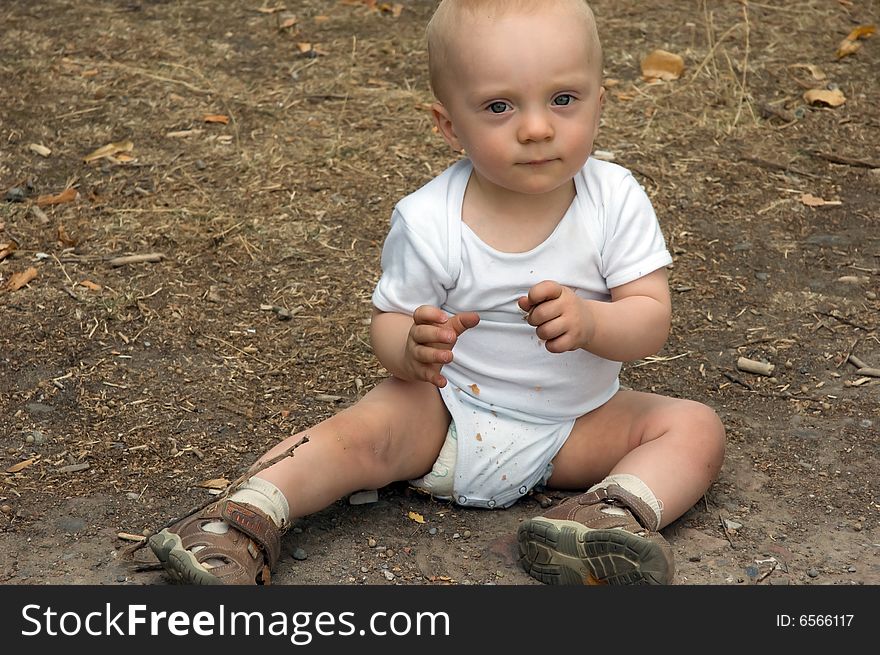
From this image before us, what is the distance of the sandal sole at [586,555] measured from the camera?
7.51 feet

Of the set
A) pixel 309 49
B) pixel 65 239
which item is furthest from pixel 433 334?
pixel 309 49

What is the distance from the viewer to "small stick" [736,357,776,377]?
10.6 feet

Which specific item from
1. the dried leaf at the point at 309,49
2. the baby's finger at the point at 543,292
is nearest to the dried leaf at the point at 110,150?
the dried leaf at the point at 309,49

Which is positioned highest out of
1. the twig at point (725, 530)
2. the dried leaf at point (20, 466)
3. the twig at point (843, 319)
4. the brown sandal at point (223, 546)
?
the brown sandal at point (223, 546)

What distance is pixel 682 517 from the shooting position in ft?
8.74

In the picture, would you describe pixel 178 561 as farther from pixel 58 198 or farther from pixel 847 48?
pixel 847 48

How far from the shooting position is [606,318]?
8.17ft

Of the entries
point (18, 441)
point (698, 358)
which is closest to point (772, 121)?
point (698, 358)

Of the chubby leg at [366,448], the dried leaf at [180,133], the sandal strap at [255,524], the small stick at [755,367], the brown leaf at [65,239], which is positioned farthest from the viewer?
the dried leaf at [180,133]

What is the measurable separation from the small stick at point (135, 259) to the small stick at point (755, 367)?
173cm

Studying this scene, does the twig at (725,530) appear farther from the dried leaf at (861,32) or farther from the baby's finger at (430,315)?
the dried leaf at (861,32)

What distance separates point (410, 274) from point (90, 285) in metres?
1.42

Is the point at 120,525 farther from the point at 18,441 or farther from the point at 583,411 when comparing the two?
the point at 583,411

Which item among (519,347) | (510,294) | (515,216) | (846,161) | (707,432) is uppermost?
(515,216)
